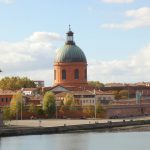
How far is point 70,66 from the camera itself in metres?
104

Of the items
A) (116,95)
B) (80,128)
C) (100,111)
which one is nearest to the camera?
(80,128)

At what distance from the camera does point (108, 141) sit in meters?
59.7

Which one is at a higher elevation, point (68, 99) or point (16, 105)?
point (68, 99)

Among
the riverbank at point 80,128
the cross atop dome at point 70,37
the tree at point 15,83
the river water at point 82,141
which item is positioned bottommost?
the river water at point 82,141

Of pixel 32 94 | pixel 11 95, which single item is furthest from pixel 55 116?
pixel 32 94

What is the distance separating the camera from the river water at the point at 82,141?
55.3 metres

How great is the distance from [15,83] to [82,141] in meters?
61.7

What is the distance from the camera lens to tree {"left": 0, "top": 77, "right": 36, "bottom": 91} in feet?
393

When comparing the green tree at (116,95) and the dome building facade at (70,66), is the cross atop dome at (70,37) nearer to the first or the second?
the dome building facade at (70,66)

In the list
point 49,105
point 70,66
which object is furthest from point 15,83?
point 49,105

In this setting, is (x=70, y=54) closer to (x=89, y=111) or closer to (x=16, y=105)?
(x=89, y=111)

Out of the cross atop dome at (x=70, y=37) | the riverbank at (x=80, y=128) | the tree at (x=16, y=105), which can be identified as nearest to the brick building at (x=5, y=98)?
the tree at (x=16, y=105)

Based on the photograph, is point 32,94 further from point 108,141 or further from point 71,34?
point 108,141

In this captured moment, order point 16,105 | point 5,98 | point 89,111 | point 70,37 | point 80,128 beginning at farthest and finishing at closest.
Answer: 1. point 70,37
2. point 5,98
3. point 89,111
4. point 16,105
5. point 80,128
